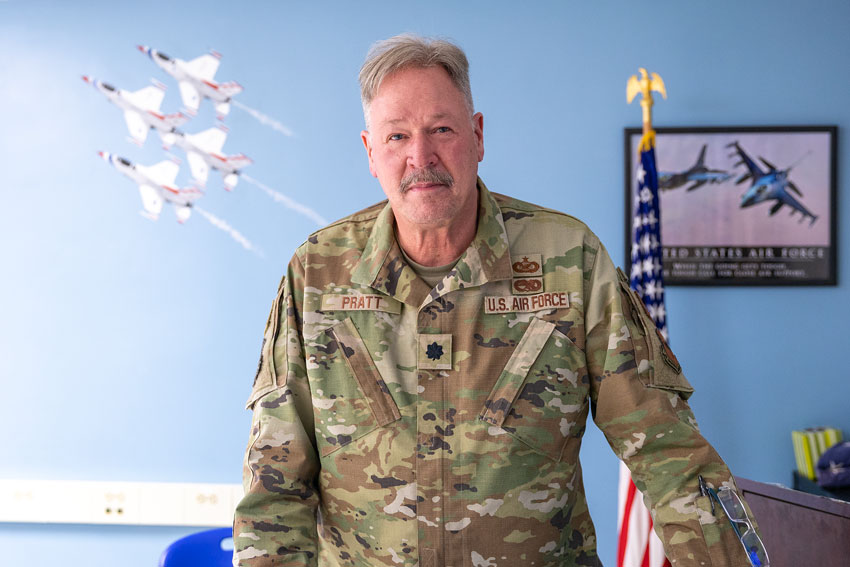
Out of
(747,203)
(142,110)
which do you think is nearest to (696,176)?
(747,203)

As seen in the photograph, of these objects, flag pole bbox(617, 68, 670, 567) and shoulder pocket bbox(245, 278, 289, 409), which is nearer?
shoulder pocket bbox(245, 278, 289, 409)

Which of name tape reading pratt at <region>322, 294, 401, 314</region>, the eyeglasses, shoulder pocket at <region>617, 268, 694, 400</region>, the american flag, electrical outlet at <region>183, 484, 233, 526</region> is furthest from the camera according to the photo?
electrical outlet at <region>183, 484, 233, 526</region>

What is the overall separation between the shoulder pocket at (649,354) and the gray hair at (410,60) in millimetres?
441

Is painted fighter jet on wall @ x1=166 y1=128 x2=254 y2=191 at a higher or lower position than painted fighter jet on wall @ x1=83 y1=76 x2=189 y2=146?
lower

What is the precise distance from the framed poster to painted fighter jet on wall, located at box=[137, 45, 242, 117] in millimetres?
1490

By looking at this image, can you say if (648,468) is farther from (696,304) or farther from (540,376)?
(696,304)

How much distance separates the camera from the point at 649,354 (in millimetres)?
1150

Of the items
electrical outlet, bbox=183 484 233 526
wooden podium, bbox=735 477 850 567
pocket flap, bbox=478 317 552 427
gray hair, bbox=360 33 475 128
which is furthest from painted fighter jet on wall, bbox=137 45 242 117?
wooden podium, bbox=735 477 850 567

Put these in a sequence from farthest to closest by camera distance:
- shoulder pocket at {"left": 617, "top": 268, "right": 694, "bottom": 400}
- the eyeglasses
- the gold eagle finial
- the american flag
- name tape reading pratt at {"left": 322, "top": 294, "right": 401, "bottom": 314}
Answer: the gold eagle finial → the american flag → name tape reading pratt at {"left": 322, "top": 294, "right": 401, "bottom": 314} → shoulder pocket at {"left": 617, "top": 268, "right": 694, "bottom": 400} → the eyeglasses

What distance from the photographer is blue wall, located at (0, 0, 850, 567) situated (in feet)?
8.30

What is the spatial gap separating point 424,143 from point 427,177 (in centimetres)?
6

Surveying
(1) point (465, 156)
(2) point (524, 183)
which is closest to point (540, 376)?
(1) point (465, 156)

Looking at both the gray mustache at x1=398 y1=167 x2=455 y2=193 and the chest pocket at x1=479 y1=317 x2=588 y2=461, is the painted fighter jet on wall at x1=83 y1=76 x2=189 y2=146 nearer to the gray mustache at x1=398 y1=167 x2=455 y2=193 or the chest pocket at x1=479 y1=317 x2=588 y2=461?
the gray mustache at x1=398 y1=167 x2=455 y2=193

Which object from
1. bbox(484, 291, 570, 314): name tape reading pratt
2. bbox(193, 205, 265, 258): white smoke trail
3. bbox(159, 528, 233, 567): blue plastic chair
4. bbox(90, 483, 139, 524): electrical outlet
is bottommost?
bbox(159, 528, 233, 567): blue plastic chair
